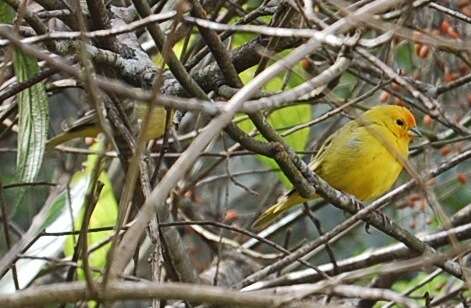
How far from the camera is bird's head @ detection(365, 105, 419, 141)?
4949mm

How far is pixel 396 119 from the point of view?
4965mm

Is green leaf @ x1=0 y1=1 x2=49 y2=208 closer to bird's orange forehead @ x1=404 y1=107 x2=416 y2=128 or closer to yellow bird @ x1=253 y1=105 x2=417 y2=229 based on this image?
yellow bird @ x1=253 y1=105 x2=417 y2=229

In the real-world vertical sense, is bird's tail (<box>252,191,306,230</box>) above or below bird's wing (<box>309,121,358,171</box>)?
below

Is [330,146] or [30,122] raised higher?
[30,122]

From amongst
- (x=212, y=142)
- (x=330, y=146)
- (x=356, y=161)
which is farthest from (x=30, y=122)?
(x=356, y=161)

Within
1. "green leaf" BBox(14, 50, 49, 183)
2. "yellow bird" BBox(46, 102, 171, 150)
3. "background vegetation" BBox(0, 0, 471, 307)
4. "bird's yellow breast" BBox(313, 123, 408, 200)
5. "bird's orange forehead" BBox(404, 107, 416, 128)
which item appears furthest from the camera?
"bird's orange forehead" BBox(404, 107, 416, 128)

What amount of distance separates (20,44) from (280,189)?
436 cm

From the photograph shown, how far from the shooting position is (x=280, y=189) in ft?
19.6

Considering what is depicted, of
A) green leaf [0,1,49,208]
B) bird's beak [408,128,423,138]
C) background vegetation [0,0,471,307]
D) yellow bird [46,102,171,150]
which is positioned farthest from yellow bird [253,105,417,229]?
green leaf [0,1,49,208]

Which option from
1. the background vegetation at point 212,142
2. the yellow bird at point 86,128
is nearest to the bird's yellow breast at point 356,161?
the background vegetation at point 212,142

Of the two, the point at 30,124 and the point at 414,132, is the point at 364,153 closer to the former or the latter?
the point at 414,132

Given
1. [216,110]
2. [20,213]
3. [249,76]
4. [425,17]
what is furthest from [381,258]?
[20,213]

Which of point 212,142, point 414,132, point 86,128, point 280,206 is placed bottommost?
point 280,206

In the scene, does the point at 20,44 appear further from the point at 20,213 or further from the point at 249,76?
the point at 20,213
